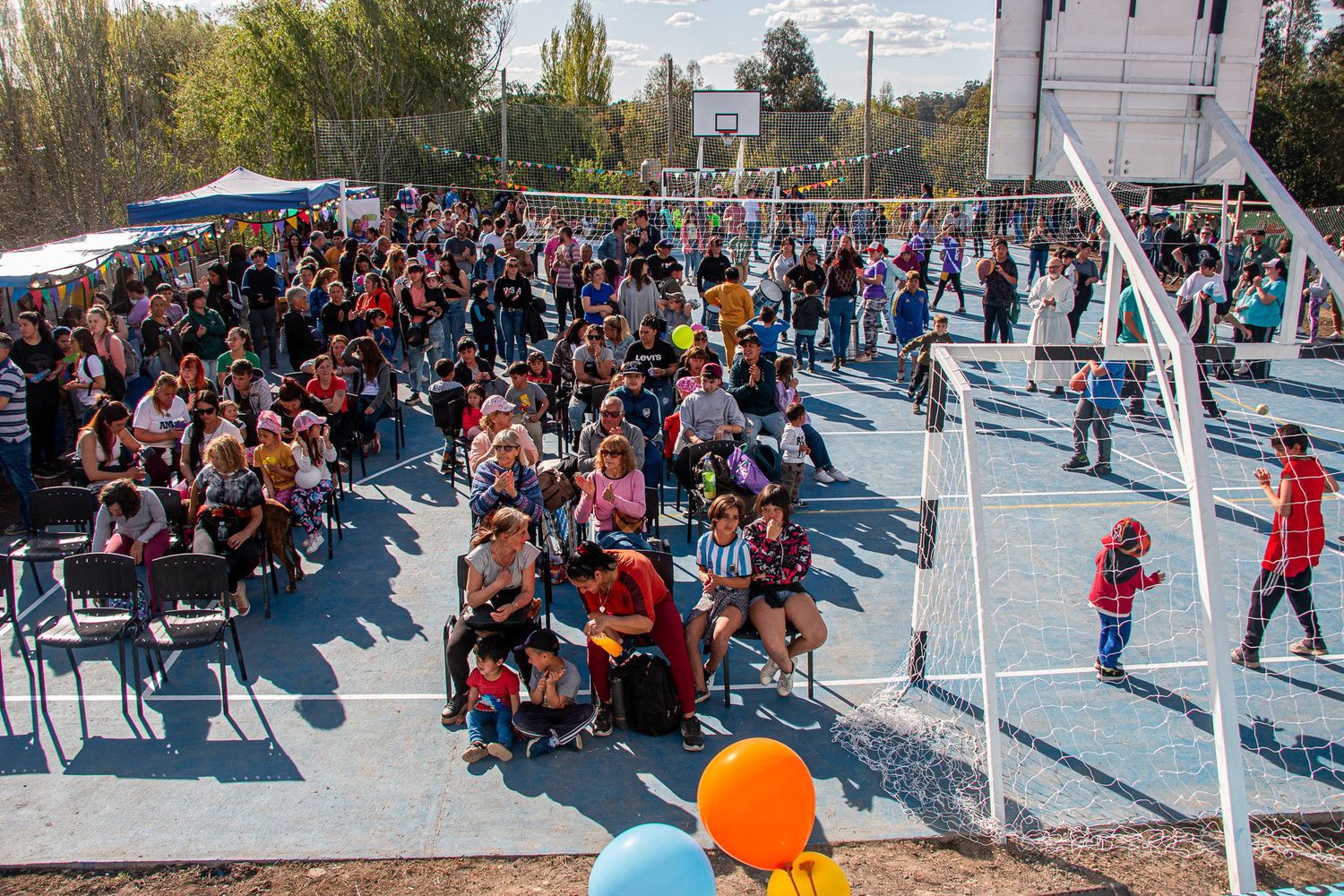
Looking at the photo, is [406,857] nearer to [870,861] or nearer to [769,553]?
[870,861]

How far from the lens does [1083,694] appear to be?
257 inches

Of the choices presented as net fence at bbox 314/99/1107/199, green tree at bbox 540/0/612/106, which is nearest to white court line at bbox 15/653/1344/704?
net fence at bbox 314/99/1107/199

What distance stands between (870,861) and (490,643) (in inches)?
98.1

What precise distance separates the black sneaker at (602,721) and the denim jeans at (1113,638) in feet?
10.7

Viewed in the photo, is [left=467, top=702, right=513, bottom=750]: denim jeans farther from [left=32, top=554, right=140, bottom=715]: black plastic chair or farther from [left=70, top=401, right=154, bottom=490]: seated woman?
[left=70, top=401, right=154, bottom=490]: seated woman

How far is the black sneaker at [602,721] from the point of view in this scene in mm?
6113

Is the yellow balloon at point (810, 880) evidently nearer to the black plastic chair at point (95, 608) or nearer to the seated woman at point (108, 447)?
the black plastic chair at point (95, 608)

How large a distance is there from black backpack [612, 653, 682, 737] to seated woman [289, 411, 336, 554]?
3.75m

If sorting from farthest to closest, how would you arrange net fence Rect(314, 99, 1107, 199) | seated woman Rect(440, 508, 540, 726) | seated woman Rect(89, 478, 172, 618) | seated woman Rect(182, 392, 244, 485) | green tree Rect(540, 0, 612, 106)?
green tree Rect(540, 0, 612, 106) → net fence Rect(314, 99, 1107, 199) → seated woman Rect(182, 392, 244, 485) → seated woman Rect(89, 478, 172, 618) → seated woman Rect(440, 508, 540, 726)

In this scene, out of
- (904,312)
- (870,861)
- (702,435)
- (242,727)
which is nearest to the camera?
(870,861)

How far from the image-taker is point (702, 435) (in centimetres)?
911

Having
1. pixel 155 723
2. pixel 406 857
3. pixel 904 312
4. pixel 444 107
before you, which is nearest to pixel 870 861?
pixel 406 857

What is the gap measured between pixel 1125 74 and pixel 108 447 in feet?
27.4

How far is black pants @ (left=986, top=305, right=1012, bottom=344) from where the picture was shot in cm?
1444
